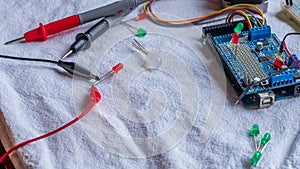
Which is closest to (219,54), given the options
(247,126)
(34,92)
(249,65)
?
(249,65)

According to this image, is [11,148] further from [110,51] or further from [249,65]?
[249,65]

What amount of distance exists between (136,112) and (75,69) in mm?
162

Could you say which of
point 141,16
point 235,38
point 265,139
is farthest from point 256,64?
point 141,16

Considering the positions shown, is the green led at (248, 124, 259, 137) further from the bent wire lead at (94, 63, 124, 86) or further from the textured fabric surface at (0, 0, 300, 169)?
the bent wire lead at (94, 63, 124, 86)

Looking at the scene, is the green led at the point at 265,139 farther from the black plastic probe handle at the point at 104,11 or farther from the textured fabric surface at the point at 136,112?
the black plastic probe handle at the point at 104,11

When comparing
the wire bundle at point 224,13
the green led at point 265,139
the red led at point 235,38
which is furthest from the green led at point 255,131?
the wire bundle at point 224,13

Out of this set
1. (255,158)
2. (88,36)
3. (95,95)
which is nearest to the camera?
(255,158)

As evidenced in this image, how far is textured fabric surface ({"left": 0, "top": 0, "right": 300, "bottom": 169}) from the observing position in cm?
65

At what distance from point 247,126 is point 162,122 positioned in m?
0.14

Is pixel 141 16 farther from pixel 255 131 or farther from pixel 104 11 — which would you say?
pixel 255 131

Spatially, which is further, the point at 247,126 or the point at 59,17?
the point at 59,17

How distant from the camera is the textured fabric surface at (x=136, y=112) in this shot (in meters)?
0.65

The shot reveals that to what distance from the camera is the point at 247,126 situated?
0.69 m

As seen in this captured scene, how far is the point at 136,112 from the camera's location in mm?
722
